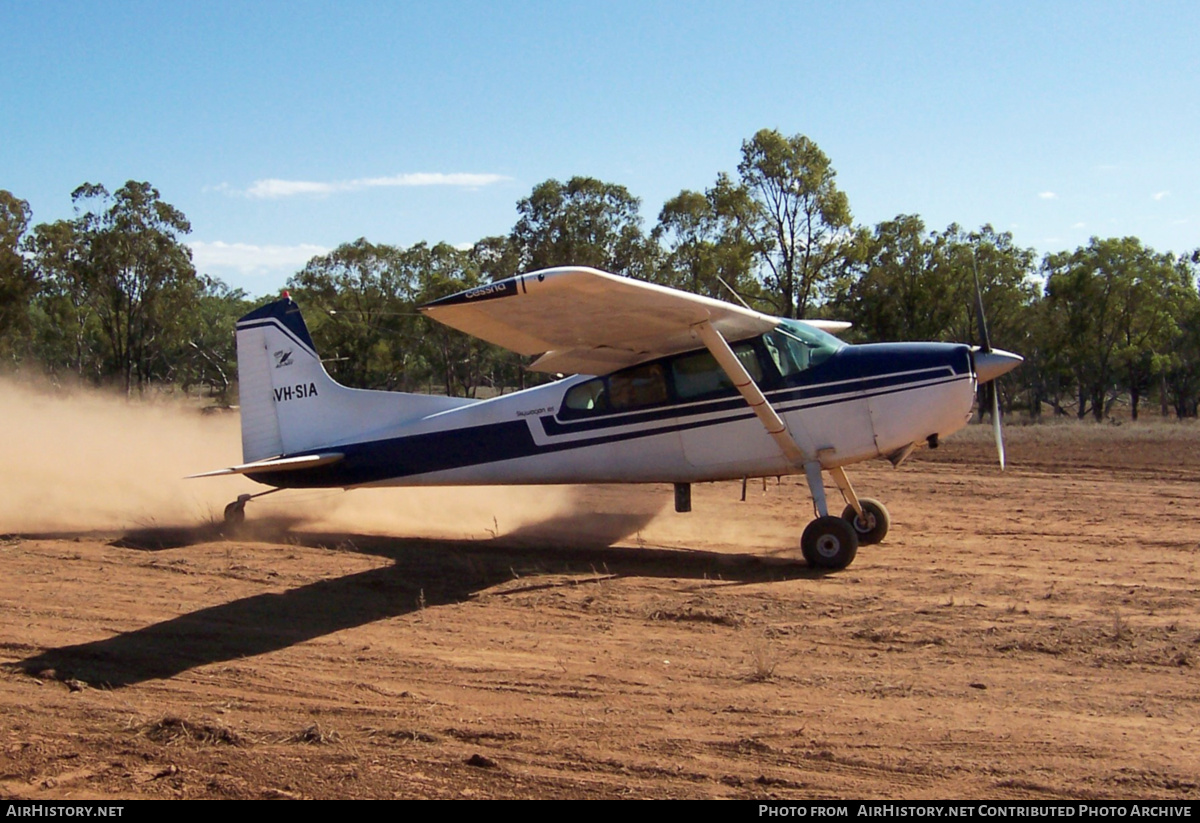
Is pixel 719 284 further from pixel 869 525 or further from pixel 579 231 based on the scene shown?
pixel 869 525

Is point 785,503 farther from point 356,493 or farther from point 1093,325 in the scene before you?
point 1093,325

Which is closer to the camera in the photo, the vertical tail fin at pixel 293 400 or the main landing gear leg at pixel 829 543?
the main landing gear leg at pixel 829 543

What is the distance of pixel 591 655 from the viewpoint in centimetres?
668

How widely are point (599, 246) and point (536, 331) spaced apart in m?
33.3

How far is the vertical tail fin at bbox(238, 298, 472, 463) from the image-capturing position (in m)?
12.0

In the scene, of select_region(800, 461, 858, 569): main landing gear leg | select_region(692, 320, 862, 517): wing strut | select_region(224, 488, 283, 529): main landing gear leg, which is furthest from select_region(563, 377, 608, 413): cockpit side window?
select_region(224, 488, 283, 529): main landing gear leg

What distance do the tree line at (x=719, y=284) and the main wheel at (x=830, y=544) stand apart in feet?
90.3

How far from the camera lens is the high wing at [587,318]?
24.4 ft

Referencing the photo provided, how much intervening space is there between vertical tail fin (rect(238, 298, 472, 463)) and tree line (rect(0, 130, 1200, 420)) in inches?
990

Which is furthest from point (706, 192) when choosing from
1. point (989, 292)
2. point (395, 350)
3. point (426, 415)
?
point (426, 415)

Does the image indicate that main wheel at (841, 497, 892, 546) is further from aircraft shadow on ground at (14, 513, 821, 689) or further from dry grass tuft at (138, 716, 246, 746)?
dry grass tuft at (138, 716, 246, 746)

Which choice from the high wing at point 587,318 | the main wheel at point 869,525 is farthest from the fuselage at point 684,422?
the main wheel at point 869,525

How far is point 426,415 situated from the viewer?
1177 cm

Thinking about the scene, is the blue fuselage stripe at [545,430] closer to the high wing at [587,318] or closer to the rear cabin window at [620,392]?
the rear cabin window at [620,392]
